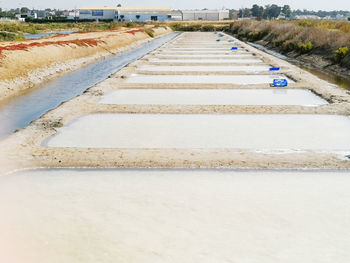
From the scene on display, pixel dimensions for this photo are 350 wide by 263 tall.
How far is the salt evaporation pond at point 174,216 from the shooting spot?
16.5 ft

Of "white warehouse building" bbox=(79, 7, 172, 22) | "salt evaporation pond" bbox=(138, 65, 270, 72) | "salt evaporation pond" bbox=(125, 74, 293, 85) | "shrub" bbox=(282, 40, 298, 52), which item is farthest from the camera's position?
"white warehouse building" bbox=(79, 7, 172, 22)

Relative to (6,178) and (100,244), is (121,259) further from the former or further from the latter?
(6,178)

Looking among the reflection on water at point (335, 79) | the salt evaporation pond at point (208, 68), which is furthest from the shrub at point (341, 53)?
the salt evaporation pond at point (208, 68)

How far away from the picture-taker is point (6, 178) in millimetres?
7598

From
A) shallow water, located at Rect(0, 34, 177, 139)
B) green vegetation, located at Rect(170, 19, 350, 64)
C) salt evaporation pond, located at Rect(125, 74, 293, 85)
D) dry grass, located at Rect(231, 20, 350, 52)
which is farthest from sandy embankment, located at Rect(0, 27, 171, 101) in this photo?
dry grass, located at Rect(231, 20, 350, 52)

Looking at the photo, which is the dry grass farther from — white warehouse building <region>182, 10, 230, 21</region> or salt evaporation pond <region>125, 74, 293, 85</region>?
white warehouse building <region>182, 10, 230, 21</region>

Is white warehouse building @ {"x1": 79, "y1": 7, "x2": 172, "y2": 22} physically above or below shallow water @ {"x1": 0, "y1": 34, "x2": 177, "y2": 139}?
above

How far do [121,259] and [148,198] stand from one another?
1831mm

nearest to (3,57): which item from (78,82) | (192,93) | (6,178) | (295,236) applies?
(78,82)

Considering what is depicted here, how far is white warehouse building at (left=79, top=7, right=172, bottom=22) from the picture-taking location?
374 feet

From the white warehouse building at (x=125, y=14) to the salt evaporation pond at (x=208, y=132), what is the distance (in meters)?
107

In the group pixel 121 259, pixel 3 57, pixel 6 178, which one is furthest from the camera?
pixel 3 57

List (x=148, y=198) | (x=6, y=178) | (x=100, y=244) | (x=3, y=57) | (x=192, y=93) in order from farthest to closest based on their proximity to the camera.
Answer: (x=3, y=57) → (x=192, y=93) → (x=6, y=178) → (x=148, y=198) → (x=100, y=244)

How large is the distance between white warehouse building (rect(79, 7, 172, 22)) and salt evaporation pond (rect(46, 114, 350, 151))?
107310 millimetres
